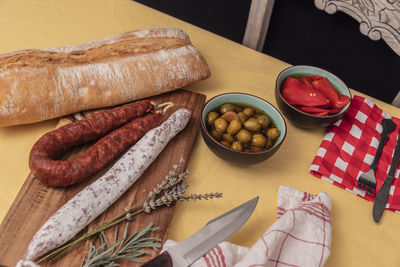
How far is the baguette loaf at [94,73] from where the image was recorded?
55.1 inches

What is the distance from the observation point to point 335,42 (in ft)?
7.34

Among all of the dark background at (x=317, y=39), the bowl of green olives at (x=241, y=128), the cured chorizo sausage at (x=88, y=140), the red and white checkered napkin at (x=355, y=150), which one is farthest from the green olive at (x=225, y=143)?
the dark background at (x=317, y=39)

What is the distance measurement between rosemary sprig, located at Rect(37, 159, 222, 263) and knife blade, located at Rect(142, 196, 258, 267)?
13 cm

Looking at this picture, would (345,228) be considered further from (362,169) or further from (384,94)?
(384,94)

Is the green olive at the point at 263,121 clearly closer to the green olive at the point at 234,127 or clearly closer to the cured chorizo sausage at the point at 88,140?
the green olive at the point at 234,127

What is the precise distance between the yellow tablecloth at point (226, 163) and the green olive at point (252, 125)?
18 cm

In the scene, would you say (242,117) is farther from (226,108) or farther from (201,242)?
(201,242)

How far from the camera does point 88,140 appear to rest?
140cm

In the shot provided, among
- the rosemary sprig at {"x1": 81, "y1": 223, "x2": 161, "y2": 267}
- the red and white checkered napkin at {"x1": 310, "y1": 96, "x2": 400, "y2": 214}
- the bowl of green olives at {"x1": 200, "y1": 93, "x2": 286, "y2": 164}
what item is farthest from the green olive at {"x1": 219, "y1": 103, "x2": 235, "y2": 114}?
the rosemary sprig at {"x1": 81, "y1": 223, "x2": 161, "y2": 267}

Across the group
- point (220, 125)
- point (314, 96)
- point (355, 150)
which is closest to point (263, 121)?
point (220, 125)

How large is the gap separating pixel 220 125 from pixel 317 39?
1.18m

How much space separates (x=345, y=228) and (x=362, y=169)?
29 centimetres

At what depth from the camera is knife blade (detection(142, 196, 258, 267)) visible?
1083mm

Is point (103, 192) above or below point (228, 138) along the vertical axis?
below
